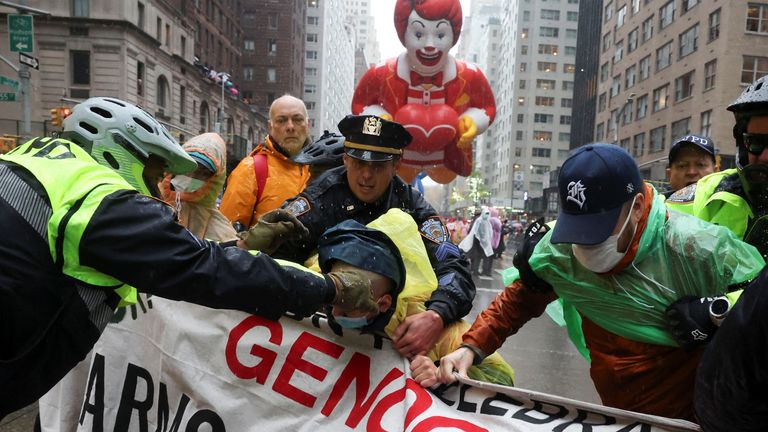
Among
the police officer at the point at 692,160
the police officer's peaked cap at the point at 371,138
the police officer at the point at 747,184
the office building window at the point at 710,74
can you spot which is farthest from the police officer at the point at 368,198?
the office building window at the point at 710,74

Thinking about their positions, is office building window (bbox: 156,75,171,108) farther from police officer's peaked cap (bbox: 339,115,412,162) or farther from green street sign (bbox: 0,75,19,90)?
police officer's peaked cap (bbox: 339,115,412,162)

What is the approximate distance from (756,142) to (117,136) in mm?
2796

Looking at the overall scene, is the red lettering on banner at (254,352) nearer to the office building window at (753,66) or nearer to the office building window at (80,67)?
the office building window at (80,67)

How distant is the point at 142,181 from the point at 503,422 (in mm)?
1809

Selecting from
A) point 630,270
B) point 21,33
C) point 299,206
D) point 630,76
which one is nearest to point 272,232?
point 299,206

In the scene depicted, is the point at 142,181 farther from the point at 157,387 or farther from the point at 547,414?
the point at 547,414

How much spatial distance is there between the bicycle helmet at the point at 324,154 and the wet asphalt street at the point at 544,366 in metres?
2.81

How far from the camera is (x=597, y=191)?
1.88 m

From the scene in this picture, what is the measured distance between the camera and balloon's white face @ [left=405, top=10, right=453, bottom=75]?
20.9 feet

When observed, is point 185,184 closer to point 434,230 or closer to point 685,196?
point 434,230

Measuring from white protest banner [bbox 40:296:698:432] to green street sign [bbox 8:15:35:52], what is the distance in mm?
13799

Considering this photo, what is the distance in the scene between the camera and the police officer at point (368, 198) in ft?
8.98

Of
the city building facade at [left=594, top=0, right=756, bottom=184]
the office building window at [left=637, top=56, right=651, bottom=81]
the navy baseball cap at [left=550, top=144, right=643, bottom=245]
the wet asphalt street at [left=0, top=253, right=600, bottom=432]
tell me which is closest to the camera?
the navy baseball cap at [left=550, top=144, right=643, bottom=245]

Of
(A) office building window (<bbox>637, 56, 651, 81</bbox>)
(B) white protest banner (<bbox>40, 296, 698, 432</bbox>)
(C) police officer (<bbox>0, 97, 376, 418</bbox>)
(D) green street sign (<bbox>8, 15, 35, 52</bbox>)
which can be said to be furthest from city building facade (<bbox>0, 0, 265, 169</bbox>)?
(A) office building window (<bbox>637, 56, 651, 81</bbox>)
